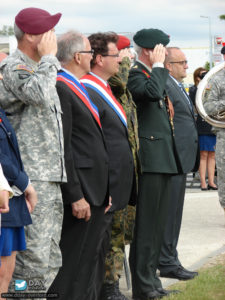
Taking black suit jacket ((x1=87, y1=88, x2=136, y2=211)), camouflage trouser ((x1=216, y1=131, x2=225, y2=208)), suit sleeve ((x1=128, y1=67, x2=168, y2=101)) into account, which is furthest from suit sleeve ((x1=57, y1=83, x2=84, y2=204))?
camouflage trouser ((x1=216, y1=131, x2=225, y2=208))

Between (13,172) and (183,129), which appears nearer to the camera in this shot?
(13,172)

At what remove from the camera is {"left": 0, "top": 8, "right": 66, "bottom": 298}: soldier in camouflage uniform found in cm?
418

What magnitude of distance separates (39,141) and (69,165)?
0.36 m

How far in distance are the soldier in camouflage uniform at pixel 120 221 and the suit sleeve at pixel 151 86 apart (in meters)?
0.13

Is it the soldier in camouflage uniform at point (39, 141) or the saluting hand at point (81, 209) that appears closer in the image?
the soldier in camouflage uniform at point (39, 141)

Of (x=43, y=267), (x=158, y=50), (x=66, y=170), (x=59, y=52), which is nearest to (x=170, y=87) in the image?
(x=158, y=50)

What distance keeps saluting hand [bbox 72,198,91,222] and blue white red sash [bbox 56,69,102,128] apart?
0.54 metres

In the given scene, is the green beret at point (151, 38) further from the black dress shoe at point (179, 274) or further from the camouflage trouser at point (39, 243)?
the camouflage trouser at point (39, 243)

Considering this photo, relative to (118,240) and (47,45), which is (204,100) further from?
(47,45)

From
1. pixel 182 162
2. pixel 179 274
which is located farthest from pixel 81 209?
pixel 179 274

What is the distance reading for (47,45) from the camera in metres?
4.34

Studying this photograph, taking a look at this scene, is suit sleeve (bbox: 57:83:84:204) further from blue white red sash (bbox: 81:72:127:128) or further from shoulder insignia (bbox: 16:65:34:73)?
blue white red sash (bbox: 81:72:127:128)

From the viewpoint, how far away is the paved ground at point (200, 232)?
7.54m

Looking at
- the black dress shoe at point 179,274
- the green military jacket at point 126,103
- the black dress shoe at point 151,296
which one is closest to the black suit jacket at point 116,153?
the green military jacket at point 126,103
